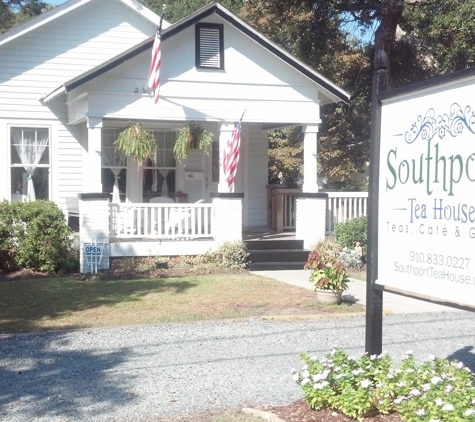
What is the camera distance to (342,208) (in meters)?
18.6

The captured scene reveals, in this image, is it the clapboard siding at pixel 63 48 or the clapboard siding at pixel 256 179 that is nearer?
the clapboard siding at pixel 63 48

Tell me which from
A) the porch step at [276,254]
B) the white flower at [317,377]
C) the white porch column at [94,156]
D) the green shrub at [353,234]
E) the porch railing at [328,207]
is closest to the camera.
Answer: the white flower at [317,377]

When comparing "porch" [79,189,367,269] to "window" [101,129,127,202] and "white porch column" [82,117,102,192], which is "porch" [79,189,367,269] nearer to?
"white porch column" [82,117,102,192]

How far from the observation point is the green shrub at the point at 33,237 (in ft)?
49.9

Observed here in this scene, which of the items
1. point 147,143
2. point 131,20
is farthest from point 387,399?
point 131,20

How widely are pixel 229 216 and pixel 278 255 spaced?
4.56 ft

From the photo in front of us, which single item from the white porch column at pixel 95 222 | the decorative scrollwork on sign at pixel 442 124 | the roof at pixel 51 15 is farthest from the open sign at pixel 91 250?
the decorative scrollwork on sign at pixel 442 124

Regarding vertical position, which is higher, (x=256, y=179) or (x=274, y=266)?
(x=256, y=179)

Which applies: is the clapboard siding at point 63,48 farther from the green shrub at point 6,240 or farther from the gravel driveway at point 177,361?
the gravel driveway at point 177,361

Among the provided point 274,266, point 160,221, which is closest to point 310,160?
point 274,266

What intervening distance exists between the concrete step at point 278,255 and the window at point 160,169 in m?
3.76

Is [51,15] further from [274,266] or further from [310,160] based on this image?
[274,266]

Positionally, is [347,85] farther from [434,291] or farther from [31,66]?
[434,291]

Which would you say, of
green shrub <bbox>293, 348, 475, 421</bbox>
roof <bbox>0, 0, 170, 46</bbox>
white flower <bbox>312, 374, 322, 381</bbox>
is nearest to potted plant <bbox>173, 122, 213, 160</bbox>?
roof <bbox>0, 0, 170, 46</bbox>
